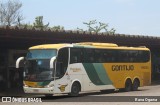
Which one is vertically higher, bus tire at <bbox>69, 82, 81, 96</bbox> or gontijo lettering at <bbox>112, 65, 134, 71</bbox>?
gontijo lettering at <bbox>112, 65, 134, 71</bbox>

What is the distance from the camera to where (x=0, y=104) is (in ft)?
64.3

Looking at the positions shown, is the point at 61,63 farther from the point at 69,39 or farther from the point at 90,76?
the point at 69,39

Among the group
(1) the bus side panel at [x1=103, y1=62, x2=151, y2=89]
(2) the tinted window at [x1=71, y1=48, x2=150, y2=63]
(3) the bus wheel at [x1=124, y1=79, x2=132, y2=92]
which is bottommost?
(3) the bus wheel at [x1=124, y1=79, x2=132, y2=92]

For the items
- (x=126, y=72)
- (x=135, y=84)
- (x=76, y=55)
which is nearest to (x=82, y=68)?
(x=76, y=55)

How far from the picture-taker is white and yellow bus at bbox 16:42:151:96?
22281mm

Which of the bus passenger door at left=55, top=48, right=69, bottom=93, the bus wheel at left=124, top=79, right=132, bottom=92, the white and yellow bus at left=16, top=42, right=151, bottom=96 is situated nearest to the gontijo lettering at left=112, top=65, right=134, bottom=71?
the white and yellow bus at left=16, top=42, right=151, bottom=96

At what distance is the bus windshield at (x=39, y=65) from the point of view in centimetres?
2222

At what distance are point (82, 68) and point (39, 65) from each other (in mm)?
3121

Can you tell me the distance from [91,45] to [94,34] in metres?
9.12

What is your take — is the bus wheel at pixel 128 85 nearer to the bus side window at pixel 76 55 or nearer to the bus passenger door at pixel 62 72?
the bus side window at pixel 76 55

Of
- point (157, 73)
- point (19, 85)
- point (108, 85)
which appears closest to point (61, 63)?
point (108, 85)

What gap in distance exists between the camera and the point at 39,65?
22391 mm

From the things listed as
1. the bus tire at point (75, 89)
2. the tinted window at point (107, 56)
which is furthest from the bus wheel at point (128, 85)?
the bus tire at point (75, 89)

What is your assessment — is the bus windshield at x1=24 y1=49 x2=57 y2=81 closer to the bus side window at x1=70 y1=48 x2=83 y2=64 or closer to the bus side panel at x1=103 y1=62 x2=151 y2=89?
the bus side window at x1=70 y1=48 x2=83 y2=64
